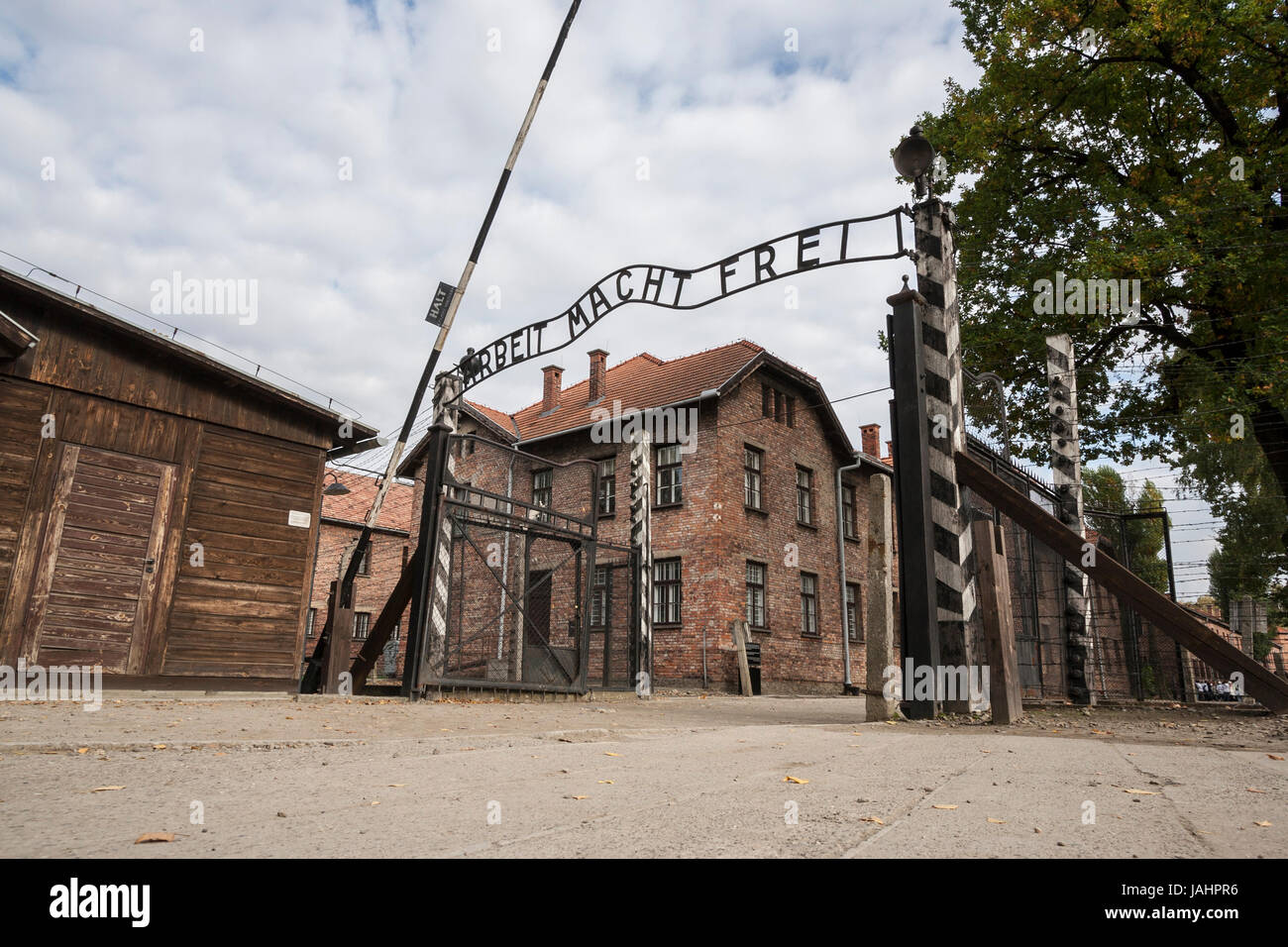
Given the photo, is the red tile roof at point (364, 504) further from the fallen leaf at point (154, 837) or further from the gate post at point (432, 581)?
the fallen leaf at point (154, 837)

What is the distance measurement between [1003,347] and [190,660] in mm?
13920

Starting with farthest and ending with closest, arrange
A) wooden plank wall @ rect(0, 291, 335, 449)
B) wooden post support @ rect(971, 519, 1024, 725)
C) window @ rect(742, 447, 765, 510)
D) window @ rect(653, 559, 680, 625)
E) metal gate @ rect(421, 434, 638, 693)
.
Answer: window @ rect(742, 447, 765, 510) → window @ rect(653, 559, 680, 625) → metal gate @ rect(421, 434, 638, 693) → wooden plank wall @ rect(0, 291, 335, 449) → wooden post support @ rect(971, 519, 1024, 725)

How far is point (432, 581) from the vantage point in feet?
30.2

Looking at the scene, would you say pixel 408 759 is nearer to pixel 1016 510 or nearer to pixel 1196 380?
pixel 1016 510

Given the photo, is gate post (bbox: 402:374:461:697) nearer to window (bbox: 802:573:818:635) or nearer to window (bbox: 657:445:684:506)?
window (bbox: 657:445:684:506)

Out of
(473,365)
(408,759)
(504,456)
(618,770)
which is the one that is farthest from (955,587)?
(504,456)

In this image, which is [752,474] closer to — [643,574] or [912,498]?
[643,574]

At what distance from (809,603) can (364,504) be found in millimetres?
18343

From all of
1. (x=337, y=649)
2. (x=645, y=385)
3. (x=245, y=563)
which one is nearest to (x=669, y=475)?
(x=645, y=385)

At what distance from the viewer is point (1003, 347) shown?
1505 centimetres

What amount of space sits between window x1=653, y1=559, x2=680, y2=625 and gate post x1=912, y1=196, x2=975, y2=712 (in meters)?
12.5

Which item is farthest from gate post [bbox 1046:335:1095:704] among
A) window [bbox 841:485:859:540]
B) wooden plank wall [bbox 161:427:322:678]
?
window [bbox 841:485:859:540]

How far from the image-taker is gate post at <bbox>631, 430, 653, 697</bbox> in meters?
12.8
